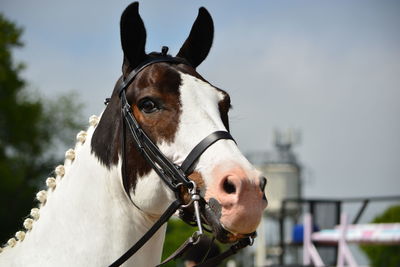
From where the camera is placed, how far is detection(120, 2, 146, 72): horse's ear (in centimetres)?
374

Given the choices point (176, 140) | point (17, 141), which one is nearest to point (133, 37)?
point (176, 140)

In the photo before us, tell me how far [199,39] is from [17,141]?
2969 centimetres

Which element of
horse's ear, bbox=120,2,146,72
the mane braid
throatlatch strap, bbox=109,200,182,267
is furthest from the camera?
the mane braid

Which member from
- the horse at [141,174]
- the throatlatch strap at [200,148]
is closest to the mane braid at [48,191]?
the horse at [141,174]

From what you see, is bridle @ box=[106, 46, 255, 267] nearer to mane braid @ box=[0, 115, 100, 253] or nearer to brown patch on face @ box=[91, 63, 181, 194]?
brown patch on face @ box=[91, 63, 181, 194]

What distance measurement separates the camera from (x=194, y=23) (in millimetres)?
4160

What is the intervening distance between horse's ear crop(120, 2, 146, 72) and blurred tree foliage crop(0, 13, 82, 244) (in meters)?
25.9

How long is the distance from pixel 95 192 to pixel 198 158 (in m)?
0.68

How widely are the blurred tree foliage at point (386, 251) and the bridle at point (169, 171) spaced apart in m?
17.1

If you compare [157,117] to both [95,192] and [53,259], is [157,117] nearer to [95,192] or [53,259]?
[95,192]

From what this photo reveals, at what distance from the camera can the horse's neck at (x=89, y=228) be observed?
3602 mm

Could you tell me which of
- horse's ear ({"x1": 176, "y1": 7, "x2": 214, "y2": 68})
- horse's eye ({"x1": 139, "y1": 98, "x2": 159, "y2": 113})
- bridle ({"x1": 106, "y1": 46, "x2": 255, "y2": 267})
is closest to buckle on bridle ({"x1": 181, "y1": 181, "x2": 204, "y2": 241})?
bridle ({"x1": 106, "y1": 46, "x2": 255, "y2": 267})

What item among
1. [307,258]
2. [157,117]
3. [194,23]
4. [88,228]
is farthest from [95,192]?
[307,258]

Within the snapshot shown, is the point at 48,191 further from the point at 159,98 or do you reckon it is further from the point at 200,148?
the point at 200,148
